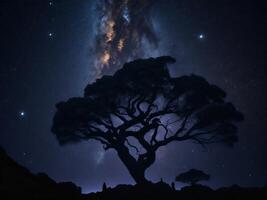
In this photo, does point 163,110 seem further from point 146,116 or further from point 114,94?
point 114,94

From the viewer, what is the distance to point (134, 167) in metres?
24.6

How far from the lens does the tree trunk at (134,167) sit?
24.0m

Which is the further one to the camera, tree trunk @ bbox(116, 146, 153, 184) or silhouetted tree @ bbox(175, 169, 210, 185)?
silhouetted tree @ bbox(175, 169, 210, 185)

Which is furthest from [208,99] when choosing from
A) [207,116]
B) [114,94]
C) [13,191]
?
[13,191]

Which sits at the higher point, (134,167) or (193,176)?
(134,167)

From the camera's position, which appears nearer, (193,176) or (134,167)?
(134,167)

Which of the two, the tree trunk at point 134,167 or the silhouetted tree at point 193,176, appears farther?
the silhouetted tree at point 193,176

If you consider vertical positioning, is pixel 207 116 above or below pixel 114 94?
below

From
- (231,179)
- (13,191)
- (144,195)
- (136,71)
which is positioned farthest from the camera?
(231,179)

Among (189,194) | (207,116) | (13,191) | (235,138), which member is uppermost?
(207,116)

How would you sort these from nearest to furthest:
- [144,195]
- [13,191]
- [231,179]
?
[13,191]
[144,195]
[231,179]

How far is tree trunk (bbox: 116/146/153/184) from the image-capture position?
78.8 feet

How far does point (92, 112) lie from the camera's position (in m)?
24.7

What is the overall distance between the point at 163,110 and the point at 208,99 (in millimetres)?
4173
